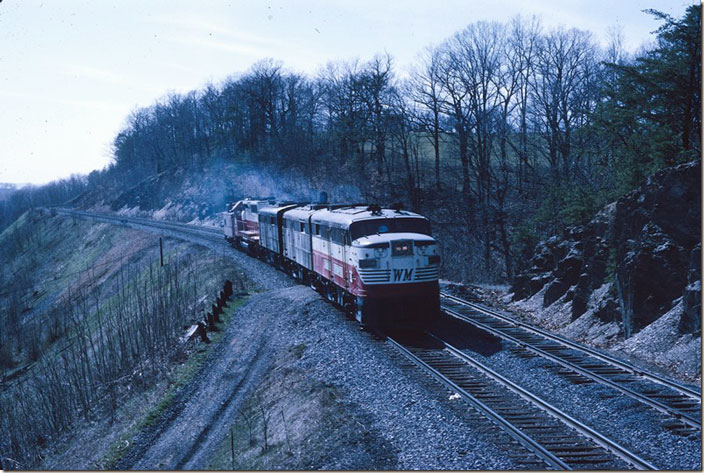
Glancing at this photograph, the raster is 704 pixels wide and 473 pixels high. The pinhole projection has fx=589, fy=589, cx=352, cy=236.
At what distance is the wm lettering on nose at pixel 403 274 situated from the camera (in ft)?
52.9

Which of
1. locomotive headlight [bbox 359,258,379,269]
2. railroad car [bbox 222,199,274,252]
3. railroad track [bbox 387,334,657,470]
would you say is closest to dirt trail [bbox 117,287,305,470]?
locomotive headlight [bbox 359,258,379,269]

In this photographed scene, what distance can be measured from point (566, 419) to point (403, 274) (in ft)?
22.8

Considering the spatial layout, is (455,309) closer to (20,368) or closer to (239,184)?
(20,368)

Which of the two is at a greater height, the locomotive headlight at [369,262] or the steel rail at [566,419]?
the locomotive headlight at [369,262]

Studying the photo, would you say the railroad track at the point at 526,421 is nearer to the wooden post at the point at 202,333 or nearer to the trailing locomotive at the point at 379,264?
the trailing locomotive at the point at 379,264

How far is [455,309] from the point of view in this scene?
19.9 metres

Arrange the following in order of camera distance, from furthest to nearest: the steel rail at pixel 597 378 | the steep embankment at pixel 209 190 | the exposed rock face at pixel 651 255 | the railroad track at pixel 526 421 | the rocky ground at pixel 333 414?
the steep embankment at pixel 209 190 < the exposed rock face at pixel 651 255 < the steel rail at pixel 597 378 < the rocky ground at pixel 333 414 < the railroad track at pixel 526 421

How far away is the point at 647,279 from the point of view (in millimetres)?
14992

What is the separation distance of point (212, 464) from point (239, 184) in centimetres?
6170

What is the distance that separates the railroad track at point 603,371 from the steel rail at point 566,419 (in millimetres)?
1387

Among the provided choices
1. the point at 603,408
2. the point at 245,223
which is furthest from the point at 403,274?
the point at 245,223

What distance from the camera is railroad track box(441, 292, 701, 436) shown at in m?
10.0

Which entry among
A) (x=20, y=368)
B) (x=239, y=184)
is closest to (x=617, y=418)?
(x=20, y=368)

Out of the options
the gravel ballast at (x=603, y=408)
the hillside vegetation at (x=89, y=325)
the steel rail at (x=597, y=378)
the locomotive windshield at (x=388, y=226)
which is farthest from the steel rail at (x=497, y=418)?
the hillside vegetation at (x=89, y=325)
